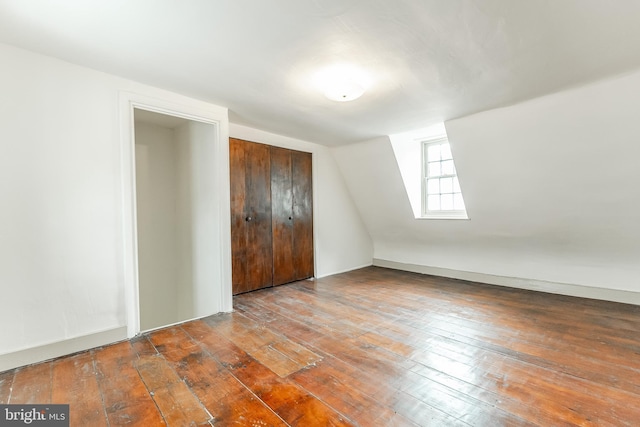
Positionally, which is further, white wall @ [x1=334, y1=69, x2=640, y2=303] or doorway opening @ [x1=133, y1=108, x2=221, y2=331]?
doorway opening @ [x1=133, y1=108, x2=221, y2=331]

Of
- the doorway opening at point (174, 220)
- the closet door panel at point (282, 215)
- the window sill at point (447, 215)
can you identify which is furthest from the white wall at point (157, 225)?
the window sill at point (447, 215)

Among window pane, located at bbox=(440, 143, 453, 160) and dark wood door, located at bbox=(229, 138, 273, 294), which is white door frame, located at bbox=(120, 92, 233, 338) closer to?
dark wood door, located at bbox=(229, 138, 273, 294)

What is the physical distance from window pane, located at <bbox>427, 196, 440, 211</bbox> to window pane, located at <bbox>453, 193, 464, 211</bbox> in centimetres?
24

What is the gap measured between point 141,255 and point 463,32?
13.4ft

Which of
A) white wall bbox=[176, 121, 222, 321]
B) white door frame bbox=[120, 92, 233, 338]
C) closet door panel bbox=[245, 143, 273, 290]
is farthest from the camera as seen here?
closet door panel bbox=[245, 143, 273, 290]

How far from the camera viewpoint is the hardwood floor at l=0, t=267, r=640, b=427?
5.08 ft

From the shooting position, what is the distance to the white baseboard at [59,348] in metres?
1.99

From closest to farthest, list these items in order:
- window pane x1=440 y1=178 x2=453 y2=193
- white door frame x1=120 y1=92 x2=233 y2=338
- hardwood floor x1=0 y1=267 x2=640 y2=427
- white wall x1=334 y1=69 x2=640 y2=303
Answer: hardwood floor x1=0 y1=267 x2=640 y2=427 → white door frame x1=120 y1=92 x2=233 y2=338 → white wall x1=334 y1=69 x2=640 y2=303 → window pane x1=440 y1=178 x2=453 y2=193

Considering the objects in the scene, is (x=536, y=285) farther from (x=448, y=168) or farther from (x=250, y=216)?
(x=250, y=216)

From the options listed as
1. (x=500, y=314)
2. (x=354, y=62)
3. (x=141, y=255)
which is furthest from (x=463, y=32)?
(x=141, y=255)

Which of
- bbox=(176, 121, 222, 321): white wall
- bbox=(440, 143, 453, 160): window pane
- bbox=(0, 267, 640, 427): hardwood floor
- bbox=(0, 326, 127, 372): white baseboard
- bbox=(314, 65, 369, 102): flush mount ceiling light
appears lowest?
bbox=(0, 267, 640, 427): hardwood floor

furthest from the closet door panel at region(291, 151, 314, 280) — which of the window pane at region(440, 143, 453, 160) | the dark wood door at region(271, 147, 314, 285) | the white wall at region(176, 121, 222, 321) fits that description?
the window pane at region(440, 143, 453, 160)

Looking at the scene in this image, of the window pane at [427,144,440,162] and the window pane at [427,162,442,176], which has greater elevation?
the window pane at [427,144,440,162]

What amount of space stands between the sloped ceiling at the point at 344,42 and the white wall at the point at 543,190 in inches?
14.3
